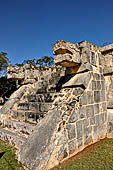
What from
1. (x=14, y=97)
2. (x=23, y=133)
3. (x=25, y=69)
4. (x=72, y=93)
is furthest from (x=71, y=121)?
(x=25, y=69)

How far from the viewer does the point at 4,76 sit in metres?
21.8

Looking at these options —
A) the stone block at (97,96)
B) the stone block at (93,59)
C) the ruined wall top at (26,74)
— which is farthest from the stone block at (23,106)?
the stone block at (93,59)

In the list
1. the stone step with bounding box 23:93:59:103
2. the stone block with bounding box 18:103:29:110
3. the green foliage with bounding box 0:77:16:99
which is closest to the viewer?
the stone step with bounding box 23:93:59:103

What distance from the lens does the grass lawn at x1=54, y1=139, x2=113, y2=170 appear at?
2.57m

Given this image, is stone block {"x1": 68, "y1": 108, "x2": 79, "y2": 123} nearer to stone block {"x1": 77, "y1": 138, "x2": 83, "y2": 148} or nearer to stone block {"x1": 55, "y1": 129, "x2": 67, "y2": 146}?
stone block {"x1": 55, "y1": 129, "x2": 67, "y2": 146}

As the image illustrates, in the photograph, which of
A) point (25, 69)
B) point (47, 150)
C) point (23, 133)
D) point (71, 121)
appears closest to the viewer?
point (47, 150)

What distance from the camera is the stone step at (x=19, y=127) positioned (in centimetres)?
397

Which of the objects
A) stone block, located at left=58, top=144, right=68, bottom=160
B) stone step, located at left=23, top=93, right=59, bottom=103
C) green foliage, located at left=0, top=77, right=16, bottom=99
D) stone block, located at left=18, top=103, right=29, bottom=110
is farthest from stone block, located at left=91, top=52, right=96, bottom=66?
green foliage, located at left=0, top=77, right=16, bottom=99

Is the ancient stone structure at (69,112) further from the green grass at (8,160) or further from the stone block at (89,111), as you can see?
the green grass at (8,160)

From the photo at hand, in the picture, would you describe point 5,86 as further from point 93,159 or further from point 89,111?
point 93,159

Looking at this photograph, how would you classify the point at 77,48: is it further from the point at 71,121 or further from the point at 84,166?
the point at 84,166

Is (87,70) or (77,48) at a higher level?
(77,48)

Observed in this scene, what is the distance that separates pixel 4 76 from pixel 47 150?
838 inches

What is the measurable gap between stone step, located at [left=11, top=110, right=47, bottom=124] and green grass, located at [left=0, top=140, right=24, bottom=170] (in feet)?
3.48
